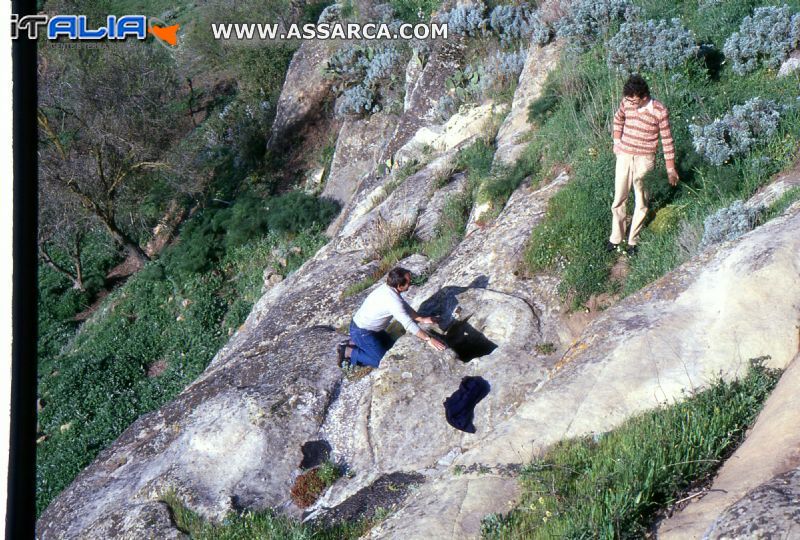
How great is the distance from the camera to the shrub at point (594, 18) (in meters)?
12.6

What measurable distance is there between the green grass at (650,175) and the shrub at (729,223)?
0.99 ft

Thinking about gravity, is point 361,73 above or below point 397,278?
above

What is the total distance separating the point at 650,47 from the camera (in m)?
11.1

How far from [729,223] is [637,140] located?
1.22m

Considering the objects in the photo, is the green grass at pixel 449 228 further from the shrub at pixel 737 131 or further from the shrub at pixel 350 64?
the shrub at pixel 350 64

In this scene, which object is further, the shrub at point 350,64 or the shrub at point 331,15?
the shrub at point 331,15

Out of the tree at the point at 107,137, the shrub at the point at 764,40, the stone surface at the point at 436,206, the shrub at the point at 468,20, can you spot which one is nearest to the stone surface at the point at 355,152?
the shrub at the point at 468,20

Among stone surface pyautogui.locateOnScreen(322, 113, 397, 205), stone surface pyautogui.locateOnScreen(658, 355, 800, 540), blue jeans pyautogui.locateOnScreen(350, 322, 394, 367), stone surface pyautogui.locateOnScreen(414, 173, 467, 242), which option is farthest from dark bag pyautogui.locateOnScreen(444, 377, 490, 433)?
stone surface pyautogui.locateOnScreen(322, 113, 397, 205)

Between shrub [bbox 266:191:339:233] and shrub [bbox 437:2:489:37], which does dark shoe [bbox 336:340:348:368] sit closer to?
shrub [bbox 437:2:489:37]

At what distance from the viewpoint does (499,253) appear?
349 inches

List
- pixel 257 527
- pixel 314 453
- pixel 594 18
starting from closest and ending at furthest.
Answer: pixel 257 527 → pixel 314 453 → pixel 594 18

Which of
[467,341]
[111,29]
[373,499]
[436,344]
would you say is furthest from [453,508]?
[111,29]

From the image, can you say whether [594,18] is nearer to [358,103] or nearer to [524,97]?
[524,97]

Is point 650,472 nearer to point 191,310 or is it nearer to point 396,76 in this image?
point 191,310
